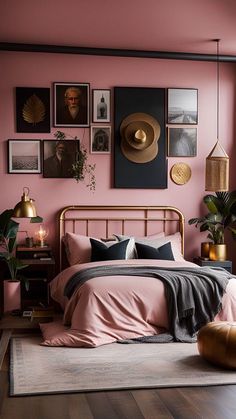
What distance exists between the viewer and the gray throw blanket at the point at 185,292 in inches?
211

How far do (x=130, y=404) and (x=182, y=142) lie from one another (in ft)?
13.7

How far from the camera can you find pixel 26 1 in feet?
16.9

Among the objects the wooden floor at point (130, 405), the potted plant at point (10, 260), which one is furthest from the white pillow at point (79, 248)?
the wooden floor at point (130, 405)

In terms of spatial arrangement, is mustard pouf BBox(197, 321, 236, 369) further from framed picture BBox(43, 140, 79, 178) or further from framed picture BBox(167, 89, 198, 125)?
framed picture BBox(167, 89, 198, 125)

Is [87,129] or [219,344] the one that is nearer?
[219,344]

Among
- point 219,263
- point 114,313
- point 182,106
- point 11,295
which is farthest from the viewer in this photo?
point 182,106

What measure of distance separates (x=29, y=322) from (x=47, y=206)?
1665 mm

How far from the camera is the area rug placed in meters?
4.09

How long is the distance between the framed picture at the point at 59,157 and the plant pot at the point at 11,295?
152 cm

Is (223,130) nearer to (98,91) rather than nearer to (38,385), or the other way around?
(98,91)

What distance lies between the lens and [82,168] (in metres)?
6.95

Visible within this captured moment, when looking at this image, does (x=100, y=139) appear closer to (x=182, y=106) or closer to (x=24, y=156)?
(x=24, y=156)

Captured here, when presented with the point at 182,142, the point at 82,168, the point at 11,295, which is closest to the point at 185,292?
the point at 11,295

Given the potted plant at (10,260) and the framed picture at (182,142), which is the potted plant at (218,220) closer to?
the framed picture at (182,142)
